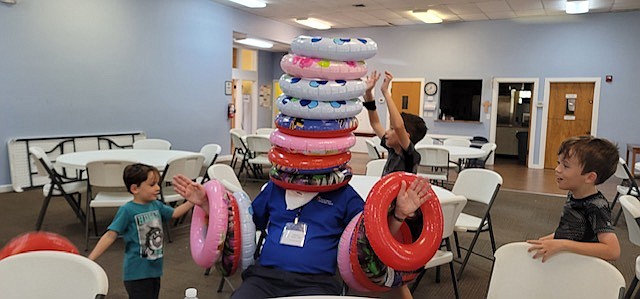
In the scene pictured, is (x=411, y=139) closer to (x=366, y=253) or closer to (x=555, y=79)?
(x=366, y=253)

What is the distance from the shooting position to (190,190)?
1.86 meters

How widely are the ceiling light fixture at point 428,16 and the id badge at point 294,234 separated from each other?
847 cm

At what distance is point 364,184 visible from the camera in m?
3.34

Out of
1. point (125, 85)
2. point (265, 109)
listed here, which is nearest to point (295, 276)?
point (125, 85)

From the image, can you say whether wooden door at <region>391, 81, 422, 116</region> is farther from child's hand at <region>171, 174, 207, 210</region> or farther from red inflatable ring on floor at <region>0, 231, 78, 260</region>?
red inflatable ring on floor at <region>0, 231, 78, 260</region>

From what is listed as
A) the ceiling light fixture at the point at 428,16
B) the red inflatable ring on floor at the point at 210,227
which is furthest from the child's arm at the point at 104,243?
the ceiling light fixture at the point at 428,16

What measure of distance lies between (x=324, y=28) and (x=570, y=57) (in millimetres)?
5743

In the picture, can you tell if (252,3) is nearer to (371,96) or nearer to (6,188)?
(6,188)

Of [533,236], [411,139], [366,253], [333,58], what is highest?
[333,58]

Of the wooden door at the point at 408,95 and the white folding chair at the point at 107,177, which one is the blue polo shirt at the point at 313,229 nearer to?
the white folding chair at the point at 107,177

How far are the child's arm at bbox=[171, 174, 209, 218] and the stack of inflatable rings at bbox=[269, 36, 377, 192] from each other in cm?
31

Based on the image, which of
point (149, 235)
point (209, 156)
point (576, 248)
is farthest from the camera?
point (209, 156)

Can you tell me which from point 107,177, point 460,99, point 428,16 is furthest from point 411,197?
point 460,99

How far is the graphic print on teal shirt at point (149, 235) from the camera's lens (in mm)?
2258
